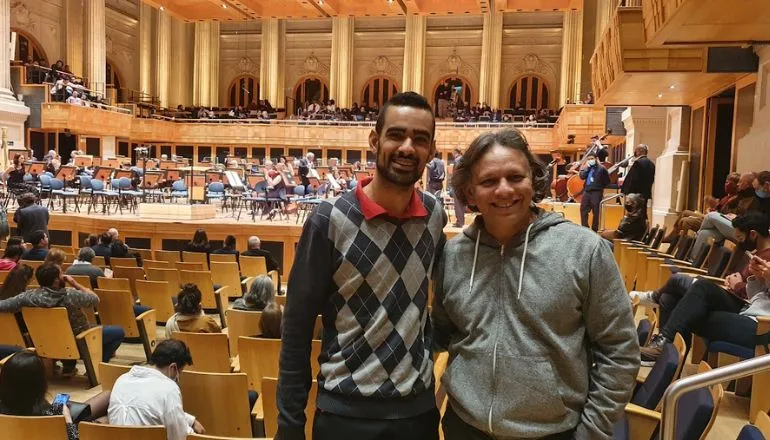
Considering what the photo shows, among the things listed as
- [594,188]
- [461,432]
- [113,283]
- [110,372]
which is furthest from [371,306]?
[594,188]

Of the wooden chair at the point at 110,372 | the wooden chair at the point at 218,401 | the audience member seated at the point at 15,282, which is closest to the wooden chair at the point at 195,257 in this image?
the audience member seated at the point at 15,282

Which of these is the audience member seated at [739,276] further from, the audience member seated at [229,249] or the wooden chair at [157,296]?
the audience member seated at [229,249]

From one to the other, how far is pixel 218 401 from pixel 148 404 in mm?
429

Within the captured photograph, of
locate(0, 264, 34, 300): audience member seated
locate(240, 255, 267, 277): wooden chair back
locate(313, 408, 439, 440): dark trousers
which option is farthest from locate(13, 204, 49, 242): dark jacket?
locate(313, 408, 439, 440): dark trousers

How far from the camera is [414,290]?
1617mm

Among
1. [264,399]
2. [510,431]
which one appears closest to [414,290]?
[510,431]

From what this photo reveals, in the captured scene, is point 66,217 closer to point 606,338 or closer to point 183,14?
point 606,338

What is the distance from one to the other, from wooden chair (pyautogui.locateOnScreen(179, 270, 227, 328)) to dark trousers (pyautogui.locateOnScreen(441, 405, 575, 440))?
455 centimetres

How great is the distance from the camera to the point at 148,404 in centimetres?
271

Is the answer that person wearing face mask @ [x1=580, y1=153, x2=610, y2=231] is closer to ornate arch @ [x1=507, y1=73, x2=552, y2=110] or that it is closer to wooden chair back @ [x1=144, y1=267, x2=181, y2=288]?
wooden chair back @ [x1=144, y1=267, x2=181, y2=288]

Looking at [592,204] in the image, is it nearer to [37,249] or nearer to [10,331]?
[37,249]

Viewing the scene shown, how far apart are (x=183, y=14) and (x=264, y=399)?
2684cm

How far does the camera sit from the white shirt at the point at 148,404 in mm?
2705

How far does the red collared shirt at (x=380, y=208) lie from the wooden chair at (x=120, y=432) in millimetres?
1350
